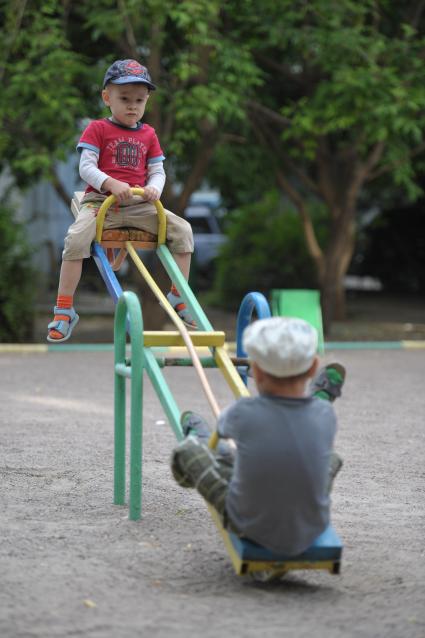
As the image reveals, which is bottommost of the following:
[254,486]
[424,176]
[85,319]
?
[85,319]

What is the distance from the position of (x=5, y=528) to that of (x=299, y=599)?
1510 millimetres

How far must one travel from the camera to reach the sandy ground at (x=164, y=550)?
12.5 feet

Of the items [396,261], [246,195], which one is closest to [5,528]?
[246,195]

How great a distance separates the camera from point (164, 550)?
468 cm

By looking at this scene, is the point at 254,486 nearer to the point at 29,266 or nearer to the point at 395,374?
the point at 395,374

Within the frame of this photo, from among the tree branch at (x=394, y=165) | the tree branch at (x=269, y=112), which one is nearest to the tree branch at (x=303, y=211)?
the tree branch at (x=394, y=165)

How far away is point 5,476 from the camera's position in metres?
6.14

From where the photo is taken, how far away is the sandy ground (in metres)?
3.80

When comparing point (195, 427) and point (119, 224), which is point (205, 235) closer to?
point (119, 224)

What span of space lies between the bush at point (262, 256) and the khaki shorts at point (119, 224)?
487 inches

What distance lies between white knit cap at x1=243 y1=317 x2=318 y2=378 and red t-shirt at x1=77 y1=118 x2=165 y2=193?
1998 millimetres

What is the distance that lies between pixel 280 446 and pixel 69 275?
2.09m

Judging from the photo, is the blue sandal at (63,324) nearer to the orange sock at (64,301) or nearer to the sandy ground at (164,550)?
the orange sock at (64,301)

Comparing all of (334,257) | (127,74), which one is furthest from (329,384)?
(334,257)
